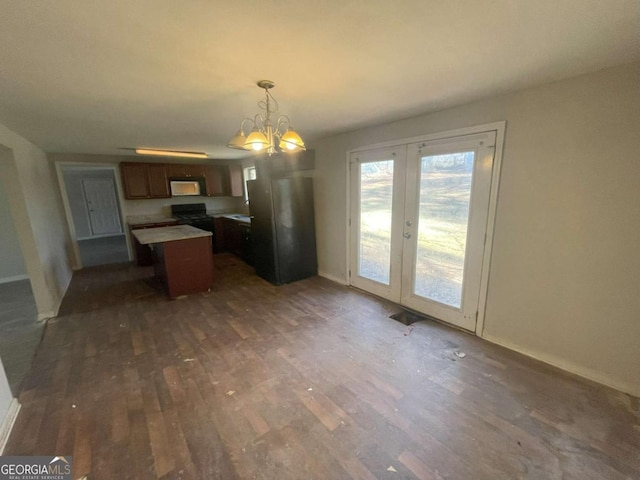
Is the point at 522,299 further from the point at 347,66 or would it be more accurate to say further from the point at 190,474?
the point at 190,474

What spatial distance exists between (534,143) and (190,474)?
3.18 m

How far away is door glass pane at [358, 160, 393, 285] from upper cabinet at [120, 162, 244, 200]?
13.1 feet

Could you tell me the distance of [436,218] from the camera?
2.69 m

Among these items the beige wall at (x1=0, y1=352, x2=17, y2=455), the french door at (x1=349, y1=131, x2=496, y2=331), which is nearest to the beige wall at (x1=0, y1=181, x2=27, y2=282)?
the beige wall at (x1=0, y1=352, x2=17, y2=455)

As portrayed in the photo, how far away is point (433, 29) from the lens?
1244 mm

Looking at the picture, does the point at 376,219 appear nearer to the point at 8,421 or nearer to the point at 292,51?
the point at 292,51

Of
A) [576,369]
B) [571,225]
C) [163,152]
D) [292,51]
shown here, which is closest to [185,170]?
[163,152]

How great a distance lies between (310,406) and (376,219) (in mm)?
2294

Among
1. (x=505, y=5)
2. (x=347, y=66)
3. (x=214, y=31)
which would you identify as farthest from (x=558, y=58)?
(x=214, y=31)

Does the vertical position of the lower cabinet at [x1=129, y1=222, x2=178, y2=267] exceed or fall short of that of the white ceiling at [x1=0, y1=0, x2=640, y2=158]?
it falls short

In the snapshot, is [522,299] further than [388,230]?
No

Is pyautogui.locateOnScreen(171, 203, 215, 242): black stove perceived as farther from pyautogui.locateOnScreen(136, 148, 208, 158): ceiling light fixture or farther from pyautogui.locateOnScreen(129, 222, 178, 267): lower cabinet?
pyautogui.locateOnScreen(136, 148, 208, 158): ceiling light fixture

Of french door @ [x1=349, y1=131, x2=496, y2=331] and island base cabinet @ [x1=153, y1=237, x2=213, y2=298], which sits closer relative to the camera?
french door @ [x1=349, y1=131, x2=496, y2=331]

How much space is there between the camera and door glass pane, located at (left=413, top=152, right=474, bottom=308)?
2469mm
